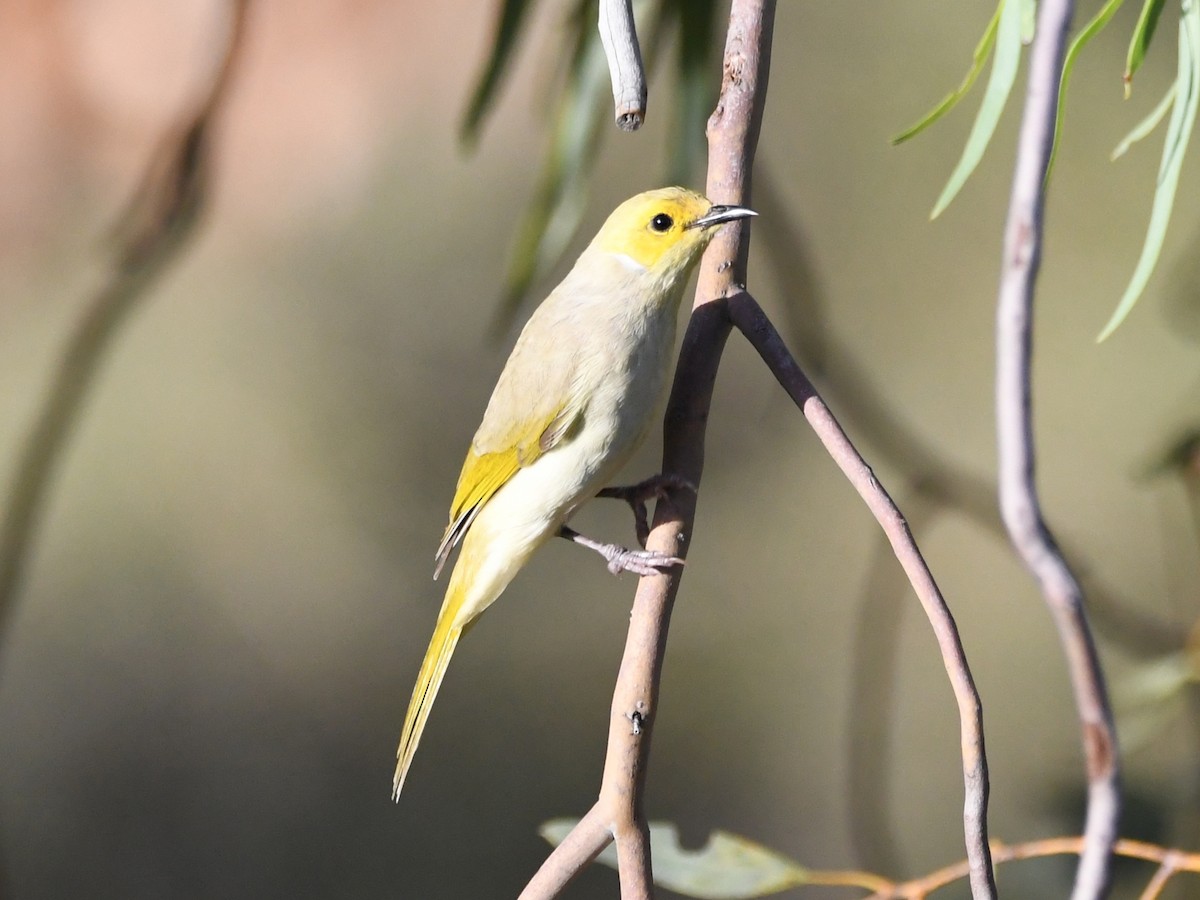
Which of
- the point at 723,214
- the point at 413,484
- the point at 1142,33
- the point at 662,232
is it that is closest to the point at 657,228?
the point at 662,232

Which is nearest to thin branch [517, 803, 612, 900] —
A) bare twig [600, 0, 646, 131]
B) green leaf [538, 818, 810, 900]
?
green leaf [538, 818, 810, 900]

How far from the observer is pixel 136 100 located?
1835 mm

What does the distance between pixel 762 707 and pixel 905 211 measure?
852 mm

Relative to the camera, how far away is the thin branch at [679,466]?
2.10 ft

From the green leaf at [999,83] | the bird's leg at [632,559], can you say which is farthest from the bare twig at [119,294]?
the green leaf at [999,83]

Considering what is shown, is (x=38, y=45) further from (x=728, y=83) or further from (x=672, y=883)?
(x=672, y=883)

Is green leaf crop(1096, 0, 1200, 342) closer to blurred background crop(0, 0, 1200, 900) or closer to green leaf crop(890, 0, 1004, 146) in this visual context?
green leaf crop(890, 0, 1004, 146)

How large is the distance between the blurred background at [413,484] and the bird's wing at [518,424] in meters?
0.83

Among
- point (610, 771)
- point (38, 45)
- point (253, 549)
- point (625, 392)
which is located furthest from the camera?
point (253, 549)

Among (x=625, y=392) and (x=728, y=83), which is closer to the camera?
(x=728, y=83)

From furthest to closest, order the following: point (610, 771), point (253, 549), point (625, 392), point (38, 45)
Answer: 1. point (253, 549)
2. point (38, 45)
3. point (625, 392)
4. point (610, 771)

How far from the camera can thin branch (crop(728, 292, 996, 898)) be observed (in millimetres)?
502

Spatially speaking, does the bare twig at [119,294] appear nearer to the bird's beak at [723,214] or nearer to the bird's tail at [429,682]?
the bird's tail at [429,682]

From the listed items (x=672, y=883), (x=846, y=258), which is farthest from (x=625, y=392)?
(x=846, y=258)
